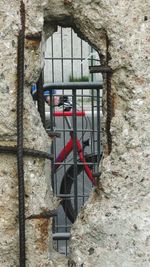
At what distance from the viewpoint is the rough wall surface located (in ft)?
7.33

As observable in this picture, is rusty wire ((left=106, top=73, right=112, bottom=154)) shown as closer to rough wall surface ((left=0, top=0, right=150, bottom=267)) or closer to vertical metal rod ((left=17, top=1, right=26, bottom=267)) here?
rough wall surface ((left=0, top=0, right=150, bottom=267))

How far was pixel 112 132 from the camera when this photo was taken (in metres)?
2.28

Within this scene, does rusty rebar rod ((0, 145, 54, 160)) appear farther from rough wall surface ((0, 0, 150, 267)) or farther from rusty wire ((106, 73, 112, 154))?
rusty wire ((106, 73, 112, 154))

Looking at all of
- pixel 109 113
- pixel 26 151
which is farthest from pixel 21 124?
pixel 109 113

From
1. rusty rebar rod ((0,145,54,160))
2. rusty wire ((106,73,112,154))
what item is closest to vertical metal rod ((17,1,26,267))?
rusty rebar rod ((0,145,54,160))

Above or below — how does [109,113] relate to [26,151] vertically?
above

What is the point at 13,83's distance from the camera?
2252 mm

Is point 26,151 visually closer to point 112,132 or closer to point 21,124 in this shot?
point 21,124

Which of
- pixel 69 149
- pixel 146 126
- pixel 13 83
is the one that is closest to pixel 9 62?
pixel 13 83

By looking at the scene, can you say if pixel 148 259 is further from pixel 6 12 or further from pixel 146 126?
pixel 6 12

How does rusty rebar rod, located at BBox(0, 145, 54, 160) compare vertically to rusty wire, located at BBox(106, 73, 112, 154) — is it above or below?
below

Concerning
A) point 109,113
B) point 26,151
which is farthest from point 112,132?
point 26,151

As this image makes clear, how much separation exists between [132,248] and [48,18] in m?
0.74

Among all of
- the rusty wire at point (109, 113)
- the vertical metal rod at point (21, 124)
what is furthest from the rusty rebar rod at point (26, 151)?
the rusty wire at point (109, 113)
